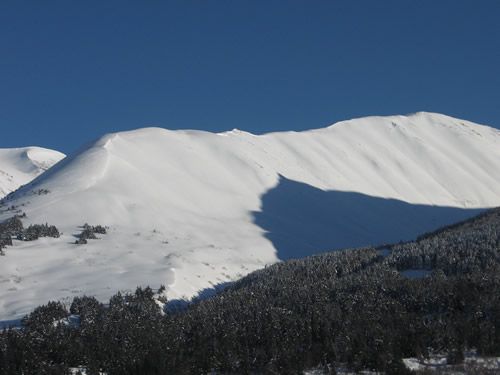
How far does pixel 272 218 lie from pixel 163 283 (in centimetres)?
2596

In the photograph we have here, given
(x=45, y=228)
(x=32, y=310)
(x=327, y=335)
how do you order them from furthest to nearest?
(x=45, y=228), (x=32, y=310), (x=327, y=335)

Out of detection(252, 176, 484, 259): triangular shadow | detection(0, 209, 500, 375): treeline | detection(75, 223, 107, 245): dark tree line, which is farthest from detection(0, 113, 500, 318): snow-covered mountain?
detection(0, 209, 500, 375): treeline

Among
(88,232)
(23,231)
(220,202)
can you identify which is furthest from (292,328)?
(220,202)

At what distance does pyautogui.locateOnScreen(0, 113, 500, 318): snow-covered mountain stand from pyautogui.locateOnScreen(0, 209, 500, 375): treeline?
6149mm

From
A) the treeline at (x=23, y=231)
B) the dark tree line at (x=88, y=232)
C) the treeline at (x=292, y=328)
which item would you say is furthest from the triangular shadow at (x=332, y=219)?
the treeline at (x=292, y=328)

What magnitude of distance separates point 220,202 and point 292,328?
38.3 meters

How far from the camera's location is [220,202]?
5428 cm

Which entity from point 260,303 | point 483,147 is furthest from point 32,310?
point 483,147

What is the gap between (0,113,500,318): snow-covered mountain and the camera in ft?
103

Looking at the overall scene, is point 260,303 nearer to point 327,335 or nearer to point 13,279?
point 327,335

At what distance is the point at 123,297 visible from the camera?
25.4 m

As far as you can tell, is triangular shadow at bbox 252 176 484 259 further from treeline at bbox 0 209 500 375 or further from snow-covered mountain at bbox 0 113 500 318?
treeline at bbox 0 209 500 375

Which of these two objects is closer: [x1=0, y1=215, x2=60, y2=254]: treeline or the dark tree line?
[x1=0, y1=215, x2=60, y2=254]: treeline

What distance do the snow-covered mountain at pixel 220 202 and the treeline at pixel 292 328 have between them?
20.2ft
